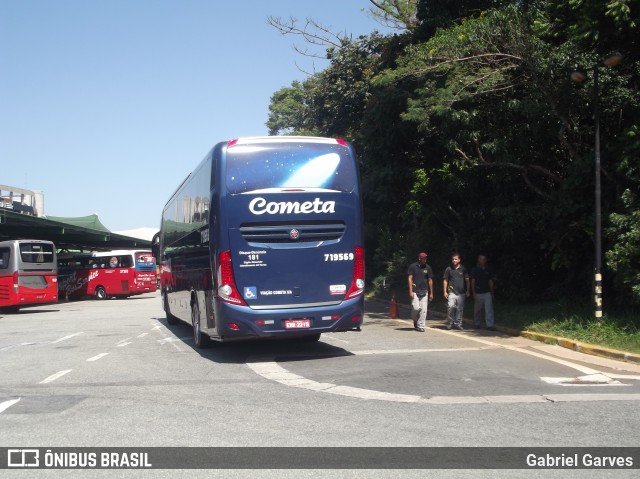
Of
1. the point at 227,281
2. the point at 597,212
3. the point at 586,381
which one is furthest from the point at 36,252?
the point at 586,381

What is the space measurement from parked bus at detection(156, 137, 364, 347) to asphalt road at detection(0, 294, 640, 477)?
35.2 inches

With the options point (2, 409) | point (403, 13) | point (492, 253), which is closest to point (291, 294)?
point (2, 409)

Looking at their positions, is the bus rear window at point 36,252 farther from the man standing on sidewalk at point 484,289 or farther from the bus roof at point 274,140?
the bus roof at point 274,140

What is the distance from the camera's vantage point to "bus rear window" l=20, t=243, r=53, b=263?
93.0 feet

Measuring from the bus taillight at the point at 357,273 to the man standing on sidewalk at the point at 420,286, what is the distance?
4.47 m

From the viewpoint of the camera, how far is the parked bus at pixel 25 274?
1102 inches

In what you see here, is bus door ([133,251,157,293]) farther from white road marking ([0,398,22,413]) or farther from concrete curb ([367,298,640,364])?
white road marking ([0,398,22,413])

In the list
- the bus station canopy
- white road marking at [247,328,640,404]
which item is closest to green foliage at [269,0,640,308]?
white road marking at [247,328,640,404]

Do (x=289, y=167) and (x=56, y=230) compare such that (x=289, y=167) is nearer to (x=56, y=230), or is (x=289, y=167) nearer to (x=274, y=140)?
(x=274, y=140)

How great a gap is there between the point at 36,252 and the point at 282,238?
21.2 metres

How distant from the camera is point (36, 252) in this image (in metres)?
29.0

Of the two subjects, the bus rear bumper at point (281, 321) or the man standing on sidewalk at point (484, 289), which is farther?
the man standing on sidewalk at point (484, 289)

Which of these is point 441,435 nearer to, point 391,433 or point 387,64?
point 391,433

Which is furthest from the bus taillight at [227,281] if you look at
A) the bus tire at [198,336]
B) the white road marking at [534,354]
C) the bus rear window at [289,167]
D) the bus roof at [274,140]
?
the white road marking at [534,354]
